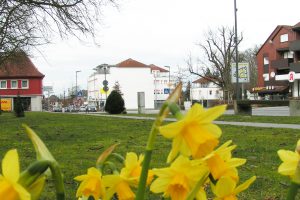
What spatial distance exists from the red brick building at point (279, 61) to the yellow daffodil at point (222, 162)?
61.1 metres

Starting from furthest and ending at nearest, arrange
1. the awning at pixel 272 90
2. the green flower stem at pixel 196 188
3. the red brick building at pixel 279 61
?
1. the awning at pixel 272 90
2. the red brick building at pixel 279 61
3. the green flower stem at pixel 196 188

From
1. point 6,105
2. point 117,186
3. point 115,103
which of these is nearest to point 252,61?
point 6,105

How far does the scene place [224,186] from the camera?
35.8 inches

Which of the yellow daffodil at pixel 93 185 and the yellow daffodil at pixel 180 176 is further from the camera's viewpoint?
the yellow daffodil at pixel 93 185

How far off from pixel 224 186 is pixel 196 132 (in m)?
0.19

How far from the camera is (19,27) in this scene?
2027cm

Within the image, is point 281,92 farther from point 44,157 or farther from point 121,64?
point 44,157

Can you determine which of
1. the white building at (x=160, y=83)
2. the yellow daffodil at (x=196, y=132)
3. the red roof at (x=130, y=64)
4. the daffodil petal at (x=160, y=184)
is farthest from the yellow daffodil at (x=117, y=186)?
the red roof at (x=130, y=64)

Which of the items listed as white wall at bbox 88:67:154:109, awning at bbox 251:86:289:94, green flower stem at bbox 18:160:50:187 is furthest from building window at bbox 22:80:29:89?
green flower stem at bbox 18:160:50:187

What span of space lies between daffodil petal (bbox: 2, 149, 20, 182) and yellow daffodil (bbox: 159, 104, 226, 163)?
23 cm

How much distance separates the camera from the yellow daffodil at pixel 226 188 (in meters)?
0.90

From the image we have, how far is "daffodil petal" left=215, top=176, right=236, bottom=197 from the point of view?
35.4 inches

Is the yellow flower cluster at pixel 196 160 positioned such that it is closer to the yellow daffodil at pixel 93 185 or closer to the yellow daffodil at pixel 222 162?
the yellow daffodil at pixel 222 162

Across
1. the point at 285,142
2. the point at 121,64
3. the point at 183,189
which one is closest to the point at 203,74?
the point at 121,64
